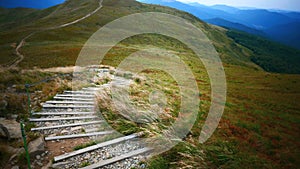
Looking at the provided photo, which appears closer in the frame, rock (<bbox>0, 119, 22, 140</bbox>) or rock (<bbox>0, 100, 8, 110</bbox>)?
rock (<bbox>0, 119, 22, 140</bbox>)

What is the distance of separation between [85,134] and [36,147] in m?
1.39

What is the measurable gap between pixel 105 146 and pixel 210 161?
299cm

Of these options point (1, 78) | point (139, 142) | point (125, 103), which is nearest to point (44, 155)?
point (139, 142)

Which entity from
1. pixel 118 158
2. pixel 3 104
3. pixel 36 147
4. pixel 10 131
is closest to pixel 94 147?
pixel 118 158

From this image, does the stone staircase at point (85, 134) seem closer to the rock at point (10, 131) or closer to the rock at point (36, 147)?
the rock at point (36, 147)

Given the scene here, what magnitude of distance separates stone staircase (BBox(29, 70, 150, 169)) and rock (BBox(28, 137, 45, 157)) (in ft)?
1.13

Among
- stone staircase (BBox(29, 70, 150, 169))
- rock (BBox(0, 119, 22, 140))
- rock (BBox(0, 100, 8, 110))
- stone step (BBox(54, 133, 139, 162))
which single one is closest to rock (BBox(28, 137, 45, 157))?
stone staircase (BBox(29, 70, 150, 169))

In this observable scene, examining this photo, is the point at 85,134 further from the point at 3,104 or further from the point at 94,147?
the point at 3,104

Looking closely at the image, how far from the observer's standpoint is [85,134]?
5.94 meters

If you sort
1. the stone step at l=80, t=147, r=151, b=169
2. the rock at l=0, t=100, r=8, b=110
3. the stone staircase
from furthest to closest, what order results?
the rock at l=0, t=100, r=8, b=110
the stone staircase
the stone step at l=80, t=147, r=151, b=169

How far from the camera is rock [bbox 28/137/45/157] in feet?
16.3

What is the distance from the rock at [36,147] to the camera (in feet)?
16.3

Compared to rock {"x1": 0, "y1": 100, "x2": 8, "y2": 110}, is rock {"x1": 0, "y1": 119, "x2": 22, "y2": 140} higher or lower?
lower

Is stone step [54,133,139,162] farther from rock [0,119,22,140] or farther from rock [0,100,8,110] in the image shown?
rock [0,100,8,110]
